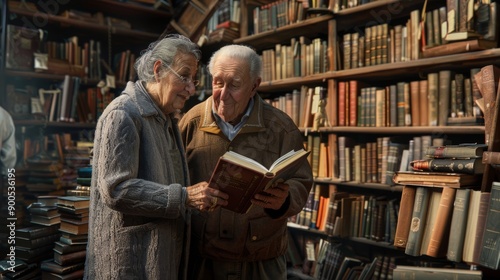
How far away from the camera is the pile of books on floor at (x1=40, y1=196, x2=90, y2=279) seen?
1.97m

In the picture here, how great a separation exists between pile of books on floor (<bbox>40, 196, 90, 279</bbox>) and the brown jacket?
1.95ft

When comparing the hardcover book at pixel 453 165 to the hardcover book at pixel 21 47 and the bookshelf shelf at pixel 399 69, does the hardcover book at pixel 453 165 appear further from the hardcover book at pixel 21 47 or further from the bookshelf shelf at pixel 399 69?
the hardcover book at pixel 21 47

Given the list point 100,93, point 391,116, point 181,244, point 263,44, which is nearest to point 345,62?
point 391,116

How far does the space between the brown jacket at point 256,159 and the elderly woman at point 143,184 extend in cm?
23

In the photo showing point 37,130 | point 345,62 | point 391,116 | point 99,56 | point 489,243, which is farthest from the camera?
point 99,56

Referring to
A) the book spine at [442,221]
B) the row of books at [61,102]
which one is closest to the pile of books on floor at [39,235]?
the book spine at [442,221]

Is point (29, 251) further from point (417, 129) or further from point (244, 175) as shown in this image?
point (417, 129)

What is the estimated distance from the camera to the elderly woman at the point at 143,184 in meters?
1.28

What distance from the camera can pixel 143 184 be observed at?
1292 millimetres

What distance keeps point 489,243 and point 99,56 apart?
3940mm

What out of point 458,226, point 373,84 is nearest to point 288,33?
point 373,84

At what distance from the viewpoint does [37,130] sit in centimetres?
Answer: 414

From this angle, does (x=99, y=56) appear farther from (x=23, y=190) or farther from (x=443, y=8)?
(x=443, y=8)

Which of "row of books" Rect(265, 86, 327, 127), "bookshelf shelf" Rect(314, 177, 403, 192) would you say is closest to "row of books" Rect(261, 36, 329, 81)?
"row of books" Rect(265, 86, 327, 127)
